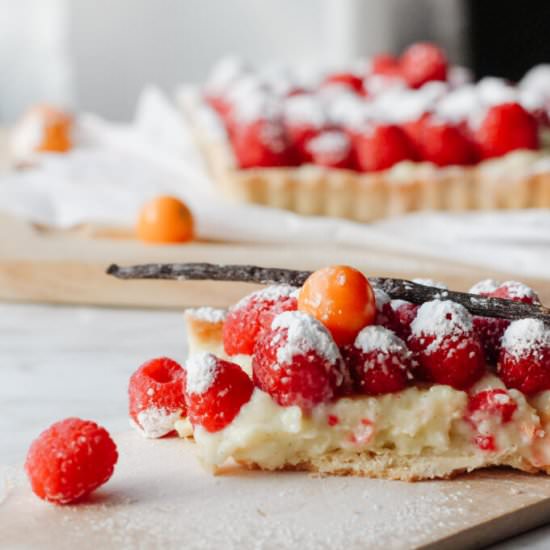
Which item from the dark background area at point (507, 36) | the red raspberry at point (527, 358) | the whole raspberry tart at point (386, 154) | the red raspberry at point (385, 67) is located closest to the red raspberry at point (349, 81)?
the red raspberry at point (385, 67)

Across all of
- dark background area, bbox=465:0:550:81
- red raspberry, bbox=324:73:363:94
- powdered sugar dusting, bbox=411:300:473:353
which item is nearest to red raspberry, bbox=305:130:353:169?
red raspberry, bbox=324:73:363:94

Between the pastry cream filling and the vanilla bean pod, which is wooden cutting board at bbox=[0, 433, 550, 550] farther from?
the vanilla bean pod

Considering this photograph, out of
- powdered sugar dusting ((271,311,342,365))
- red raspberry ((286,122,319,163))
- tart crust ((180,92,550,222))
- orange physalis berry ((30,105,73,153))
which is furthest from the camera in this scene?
orange physalis berry ((30,105,73,153))

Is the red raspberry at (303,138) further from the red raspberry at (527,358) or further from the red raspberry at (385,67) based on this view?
the red raspberry at (527,358)

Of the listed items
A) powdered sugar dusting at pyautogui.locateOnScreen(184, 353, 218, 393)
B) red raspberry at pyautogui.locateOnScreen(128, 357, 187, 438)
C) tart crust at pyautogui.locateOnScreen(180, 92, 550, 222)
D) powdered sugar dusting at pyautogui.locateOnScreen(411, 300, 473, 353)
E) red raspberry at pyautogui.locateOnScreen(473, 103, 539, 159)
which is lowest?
red raspberry at pyautogui.locateOnScreen(128, 357, 187, 438)

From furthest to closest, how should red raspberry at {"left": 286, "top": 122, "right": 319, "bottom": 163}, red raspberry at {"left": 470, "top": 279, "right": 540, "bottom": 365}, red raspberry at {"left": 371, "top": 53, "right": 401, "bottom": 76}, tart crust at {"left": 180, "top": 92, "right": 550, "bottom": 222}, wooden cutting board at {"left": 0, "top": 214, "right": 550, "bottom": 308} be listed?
red raspberry at {"left": 371, "top": 53, "right": 401, "bottom": 76}, red raspberry at {"left": 286, "top": 122, "right": 319, "bottom": 163}, tart crust at {"left": 180, "top": 92, "right": 550, "bottom": 222}, wooden cutting board at {"left": 0, "top": 214, "right": 550, "bottom": 308}, red raspberry at {"left": 470, "top": 279, "right": 540, "bottom": 365}

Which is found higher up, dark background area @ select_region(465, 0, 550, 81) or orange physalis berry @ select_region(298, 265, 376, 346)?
dark background area @ select_region(465, 0, 550, 81)

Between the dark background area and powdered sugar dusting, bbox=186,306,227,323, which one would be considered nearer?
powdered sugar dusting, bbox=186,306,227,323
